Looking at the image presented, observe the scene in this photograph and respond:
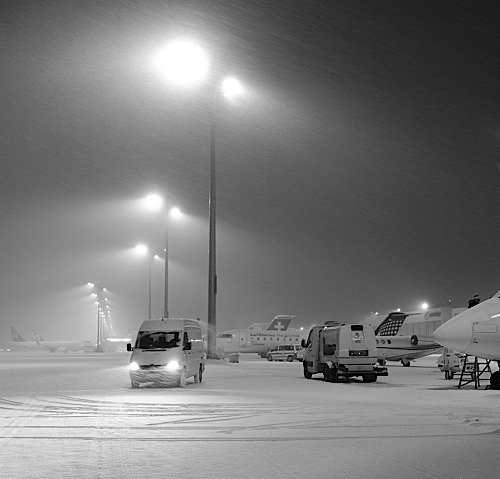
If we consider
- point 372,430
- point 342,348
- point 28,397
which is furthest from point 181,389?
point 372,430

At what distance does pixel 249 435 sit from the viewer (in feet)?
41.0

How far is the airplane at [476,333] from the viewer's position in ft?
67.1

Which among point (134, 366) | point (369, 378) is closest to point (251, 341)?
point (369, 378)

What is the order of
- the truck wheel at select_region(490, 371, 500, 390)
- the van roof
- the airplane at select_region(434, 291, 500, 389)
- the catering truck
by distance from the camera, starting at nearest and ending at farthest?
the airplane at select_region(434, 291, 500, 389)
the truck wheel at select_region(490, 371, 500, 390)
the van roof
the catering truck

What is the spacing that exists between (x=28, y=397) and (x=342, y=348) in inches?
531

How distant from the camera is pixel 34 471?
29.7 feet

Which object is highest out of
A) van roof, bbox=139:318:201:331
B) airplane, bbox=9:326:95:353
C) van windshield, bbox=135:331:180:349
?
van roof, bbox=139:318:201:331

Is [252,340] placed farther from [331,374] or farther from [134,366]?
[134,366]

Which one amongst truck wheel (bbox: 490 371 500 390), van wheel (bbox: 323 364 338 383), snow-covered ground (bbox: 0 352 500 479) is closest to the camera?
snow-covered ground (bbox: 0 352 500 479)

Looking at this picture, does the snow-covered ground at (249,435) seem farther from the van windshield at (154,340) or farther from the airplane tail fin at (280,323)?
the airplane tail fin at (280,323)

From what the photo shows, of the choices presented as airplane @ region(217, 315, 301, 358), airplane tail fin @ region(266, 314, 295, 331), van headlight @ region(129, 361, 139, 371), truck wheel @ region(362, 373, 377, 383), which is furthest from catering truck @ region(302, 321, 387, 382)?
airplane tail fin @ region(266, 314, 295, 331)

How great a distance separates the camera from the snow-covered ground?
9.22 m

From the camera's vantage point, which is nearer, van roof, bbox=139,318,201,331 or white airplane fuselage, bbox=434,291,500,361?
white airplane fuselage, bbox=434,291,500,361

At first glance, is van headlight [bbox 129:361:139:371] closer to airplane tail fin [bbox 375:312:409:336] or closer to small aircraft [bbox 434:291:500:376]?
small aircraft [bbox 434:291:500:376]
